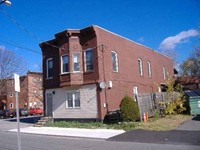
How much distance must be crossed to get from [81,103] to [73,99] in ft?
3.68

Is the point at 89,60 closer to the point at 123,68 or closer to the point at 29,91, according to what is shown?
the point at 123,68

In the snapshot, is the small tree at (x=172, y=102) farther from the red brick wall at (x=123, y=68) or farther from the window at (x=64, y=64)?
the window at (x=64, y=64)

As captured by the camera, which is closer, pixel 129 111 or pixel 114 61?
pixel 129 111

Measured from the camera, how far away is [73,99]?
22203mm

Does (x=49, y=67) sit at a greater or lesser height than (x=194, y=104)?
greater

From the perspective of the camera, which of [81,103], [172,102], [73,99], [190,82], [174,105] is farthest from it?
[190,82]

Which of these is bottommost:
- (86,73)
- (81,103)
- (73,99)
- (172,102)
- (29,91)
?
(172,102)

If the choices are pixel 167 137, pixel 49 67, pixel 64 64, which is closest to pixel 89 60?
pixel 64 64

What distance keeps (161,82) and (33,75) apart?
114 feet

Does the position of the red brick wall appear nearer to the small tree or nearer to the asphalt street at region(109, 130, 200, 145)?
the small tree

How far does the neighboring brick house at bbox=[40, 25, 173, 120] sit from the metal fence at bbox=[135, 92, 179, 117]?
3.22 metres

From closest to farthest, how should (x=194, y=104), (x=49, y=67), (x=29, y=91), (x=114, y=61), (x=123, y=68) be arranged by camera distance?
(x=194, y=104) < (x=114, y=61) < (x=123, y=68) < (x=49, y=67) < (x=29, y=91)

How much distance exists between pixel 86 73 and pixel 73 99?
2.81 m

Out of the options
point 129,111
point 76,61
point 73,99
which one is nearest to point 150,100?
point 129,111
